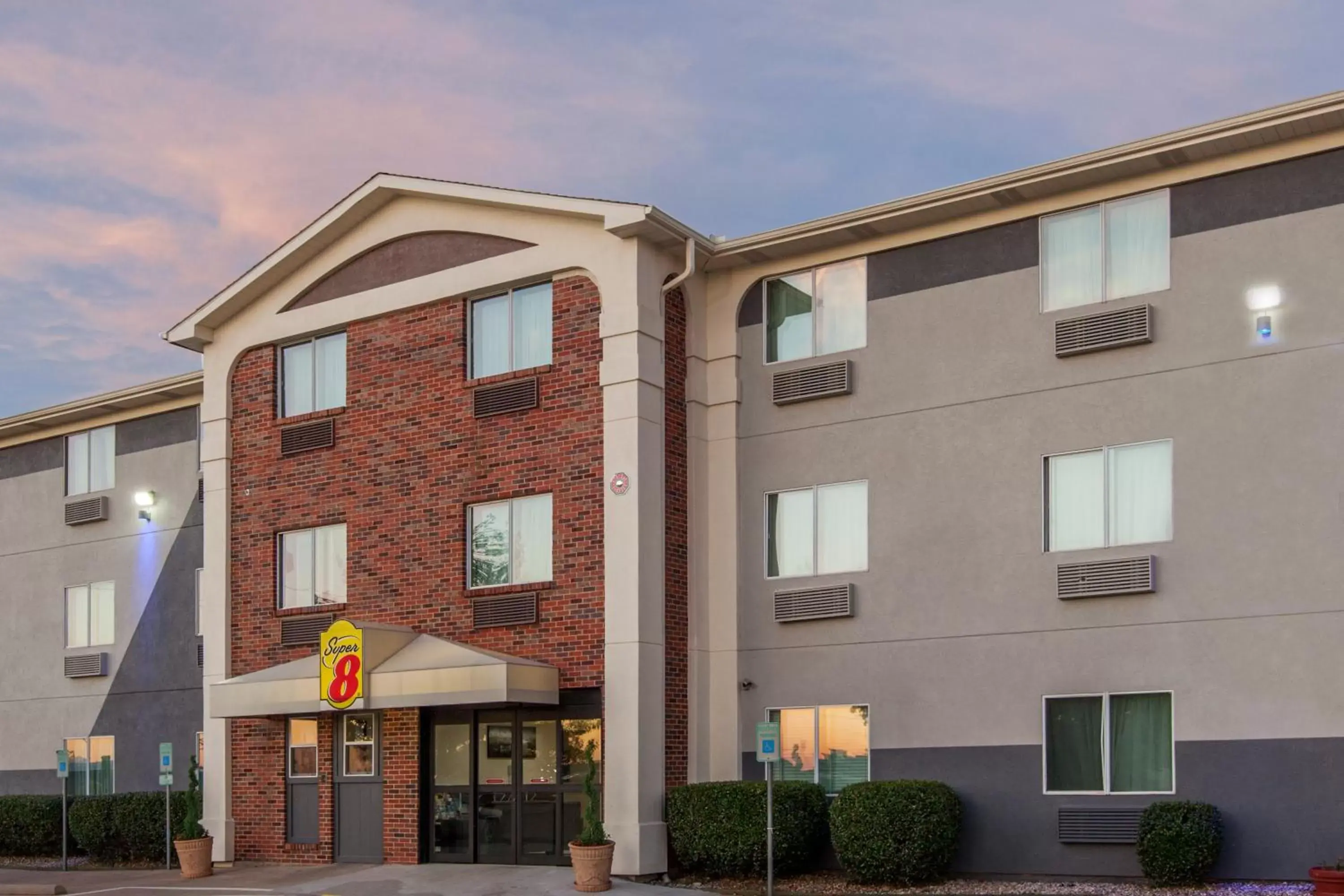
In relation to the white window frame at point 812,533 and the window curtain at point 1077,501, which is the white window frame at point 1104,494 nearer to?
the window curtain at point 1077,501

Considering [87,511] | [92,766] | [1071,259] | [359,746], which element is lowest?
[92,766]

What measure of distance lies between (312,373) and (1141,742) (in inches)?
542

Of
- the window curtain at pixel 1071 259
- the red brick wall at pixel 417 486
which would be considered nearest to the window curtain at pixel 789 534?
the red brick wall at pixel 417 486

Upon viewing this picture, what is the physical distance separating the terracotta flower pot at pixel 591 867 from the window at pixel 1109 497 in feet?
21.8

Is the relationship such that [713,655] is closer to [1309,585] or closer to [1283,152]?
[1309,585]

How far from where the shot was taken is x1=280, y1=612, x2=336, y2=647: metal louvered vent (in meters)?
23.7

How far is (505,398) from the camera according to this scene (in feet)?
72.5

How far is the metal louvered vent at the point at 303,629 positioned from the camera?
2369 cm

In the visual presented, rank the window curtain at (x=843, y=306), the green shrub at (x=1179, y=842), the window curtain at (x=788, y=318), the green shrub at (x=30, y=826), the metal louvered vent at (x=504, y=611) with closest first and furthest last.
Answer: the green shrub at (x=1179, y=842), the window curtain at (x=843, y=306), the metal louvered vent at (x=504, y=611), the window curtain at (x=788, y=318), the green shrub at (x=30, y=826)

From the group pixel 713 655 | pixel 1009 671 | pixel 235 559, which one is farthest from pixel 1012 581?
pixel 235 559

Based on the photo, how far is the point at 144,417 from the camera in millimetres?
29141

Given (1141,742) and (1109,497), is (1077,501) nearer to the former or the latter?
(1109,497)

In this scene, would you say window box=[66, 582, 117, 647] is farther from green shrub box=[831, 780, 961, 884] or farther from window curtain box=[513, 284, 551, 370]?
green shrub box=[831, 780, 961, 884]

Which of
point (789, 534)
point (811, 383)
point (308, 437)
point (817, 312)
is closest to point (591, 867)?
point (789, 534)
